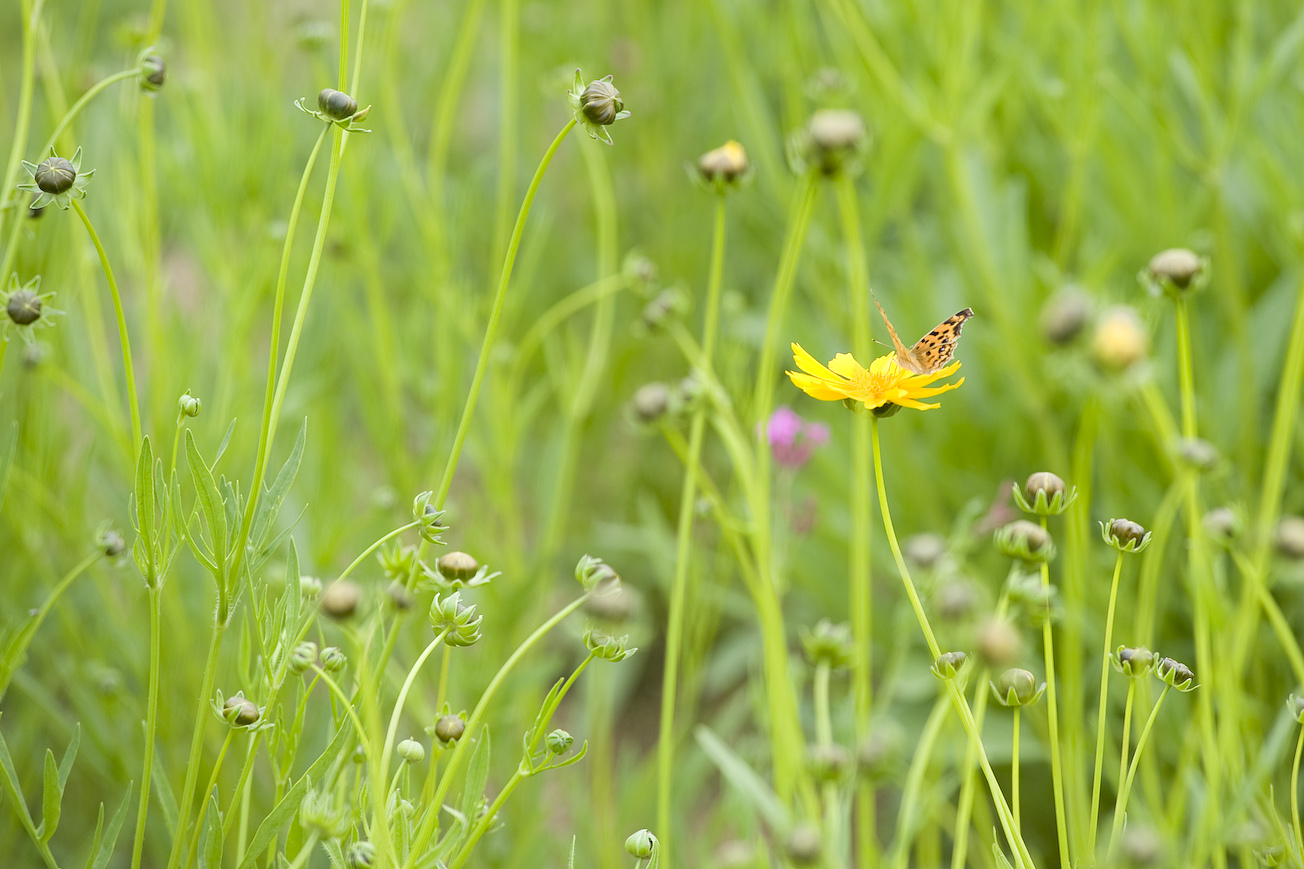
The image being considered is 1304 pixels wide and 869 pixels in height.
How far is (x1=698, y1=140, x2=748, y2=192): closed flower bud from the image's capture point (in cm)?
51

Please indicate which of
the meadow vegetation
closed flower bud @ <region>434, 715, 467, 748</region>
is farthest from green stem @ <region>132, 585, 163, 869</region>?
closed flower bud @ <region>434, 715, 467, 748</region>

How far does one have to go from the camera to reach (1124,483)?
83cm

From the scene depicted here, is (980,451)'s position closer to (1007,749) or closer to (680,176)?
(1007,749)

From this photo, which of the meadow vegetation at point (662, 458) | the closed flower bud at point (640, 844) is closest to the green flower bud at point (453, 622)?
the meadow vegetation at point (662, 458)

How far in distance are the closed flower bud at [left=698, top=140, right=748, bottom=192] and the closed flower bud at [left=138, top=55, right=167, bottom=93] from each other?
26 cm

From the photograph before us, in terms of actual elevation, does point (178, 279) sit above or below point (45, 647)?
above

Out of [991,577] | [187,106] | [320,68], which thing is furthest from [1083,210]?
[187,106]

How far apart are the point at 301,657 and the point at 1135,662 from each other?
33cm

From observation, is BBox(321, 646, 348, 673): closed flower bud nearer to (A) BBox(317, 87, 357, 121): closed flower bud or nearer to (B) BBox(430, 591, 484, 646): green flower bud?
(B) BBox(430, 591, 484, 646): green flower bud

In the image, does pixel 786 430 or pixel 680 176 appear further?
pixel 680 176

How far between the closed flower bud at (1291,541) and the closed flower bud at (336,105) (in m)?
0.35

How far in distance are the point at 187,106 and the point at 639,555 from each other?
2.11 feet

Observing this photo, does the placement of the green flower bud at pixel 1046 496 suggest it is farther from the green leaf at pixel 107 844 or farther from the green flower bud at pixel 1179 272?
the green leaf at pixel 107 844

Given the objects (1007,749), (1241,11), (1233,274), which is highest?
(1241,11)
